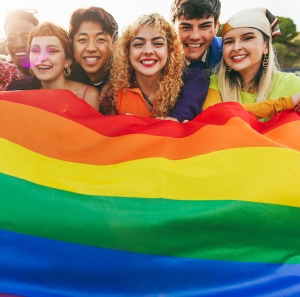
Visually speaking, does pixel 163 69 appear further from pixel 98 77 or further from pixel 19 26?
pixel 19 26

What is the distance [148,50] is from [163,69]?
28 cm

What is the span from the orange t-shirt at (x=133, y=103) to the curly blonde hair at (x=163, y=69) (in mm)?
55

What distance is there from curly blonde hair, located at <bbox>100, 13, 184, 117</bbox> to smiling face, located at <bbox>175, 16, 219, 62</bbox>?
0.57 m

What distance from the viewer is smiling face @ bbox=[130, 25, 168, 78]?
320 cm

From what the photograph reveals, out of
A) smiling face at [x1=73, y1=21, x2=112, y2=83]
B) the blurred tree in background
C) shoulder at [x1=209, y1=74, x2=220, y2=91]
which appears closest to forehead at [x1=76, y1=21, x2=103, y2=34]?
smiling face at [x1=73, y1=21, x2=112, y2=83]

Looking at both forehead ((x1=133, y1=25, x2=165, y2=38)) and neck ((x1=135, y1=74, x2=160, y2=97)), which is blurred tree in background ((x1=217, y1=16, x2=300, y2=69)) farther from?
forehead ((x1=133, y1=25, x2=165, y2=38))

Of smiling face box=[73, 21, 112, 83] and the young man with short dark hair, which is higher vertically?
the young man with short dark hair

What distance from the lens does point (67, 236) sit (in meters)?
1.91

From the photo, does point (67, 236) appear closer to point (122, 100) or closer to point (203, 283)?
point (203, 283)

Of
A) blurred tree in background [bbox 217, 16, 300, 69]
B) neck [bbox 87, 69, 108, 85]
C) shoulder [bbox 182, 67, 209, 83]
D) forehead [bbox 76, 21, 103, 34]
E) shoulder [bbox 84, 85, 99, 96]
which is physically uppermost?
blurred tree in background [bbox 217, 16, 300, 69]

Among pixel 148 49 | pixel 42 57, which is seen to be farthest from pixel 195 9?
pixel 42 57

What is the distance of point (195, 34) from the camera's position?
3842 millimetres

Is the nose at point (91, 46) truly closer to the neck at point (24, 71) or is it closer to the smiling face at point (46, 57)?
the smiling face at point (46, 57)

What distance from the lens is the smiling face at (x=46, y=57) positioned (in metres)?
3.33
